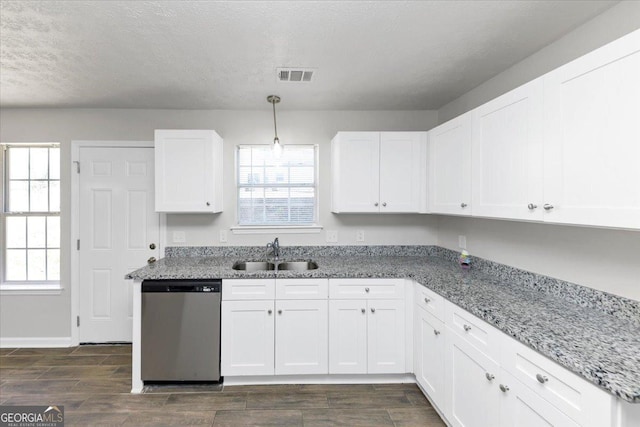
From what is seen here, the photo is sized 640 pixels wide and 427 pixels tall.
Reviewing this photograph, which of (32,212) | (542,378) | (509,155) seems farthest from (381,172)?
(32,212)

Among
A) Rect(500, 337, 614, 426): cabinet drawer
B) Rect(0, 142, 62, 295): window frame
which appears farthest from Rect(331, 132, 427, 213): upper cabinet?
Rect(0, 142, 62, 295): window frame

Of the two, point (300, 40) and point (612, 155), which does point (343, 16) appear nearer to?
point (300, 40)

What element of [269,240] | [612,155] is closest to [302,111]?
[269,240]

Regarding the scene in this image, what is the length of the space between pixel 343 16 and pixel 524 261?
1.92 m

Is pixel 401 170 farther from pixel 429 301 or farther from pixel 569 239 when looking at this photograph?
pixel 569 239

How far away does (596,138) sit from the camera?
1366 mm

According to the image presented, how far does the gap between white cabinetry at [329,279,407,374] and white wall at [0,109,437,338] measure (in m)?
0.91

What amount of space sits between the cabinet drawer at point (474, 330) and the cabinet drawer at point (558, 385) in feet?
0.20

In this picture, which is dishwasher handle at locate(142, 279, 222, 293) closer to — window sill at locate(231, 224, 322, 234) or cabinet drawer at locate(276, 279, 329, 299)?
cabinet drawer at locate(276, 279, 329, 299)

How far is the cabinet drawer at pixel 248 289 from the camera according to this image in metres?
2.59

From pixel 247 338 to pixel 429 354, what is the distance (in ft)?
4.45

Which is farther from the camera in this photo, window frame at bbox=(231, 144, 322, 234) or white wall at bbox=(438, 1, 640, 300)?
window frame at bbox=(231, 144, 322, 234)

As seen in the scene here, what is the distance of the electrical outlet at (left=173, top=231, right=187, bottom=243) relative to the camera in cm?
340

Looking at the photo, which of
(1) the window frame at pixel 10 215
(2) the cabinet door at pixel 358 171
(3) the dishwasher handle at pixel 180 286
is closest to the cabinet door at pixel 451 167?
(2) the cabinet door at pixel 358 171
